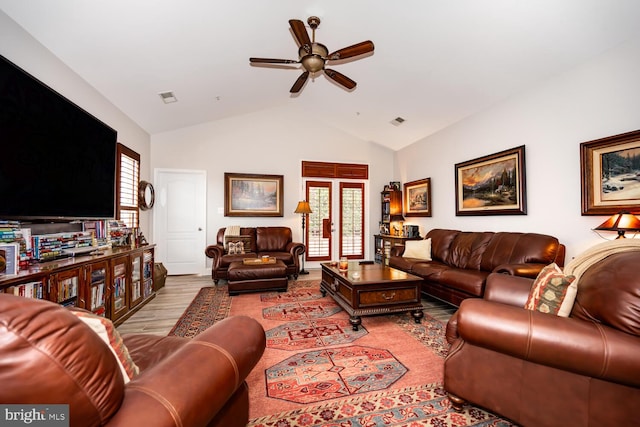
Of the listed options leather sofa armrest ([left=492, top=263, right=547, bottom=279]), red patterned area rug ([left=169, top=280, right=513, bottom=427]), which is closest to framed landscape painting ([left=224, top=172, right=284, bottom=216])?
red patterned area rug ([left=169, top=280, right=513, bottom=427])

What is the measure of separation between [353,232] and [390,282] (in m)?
3.72

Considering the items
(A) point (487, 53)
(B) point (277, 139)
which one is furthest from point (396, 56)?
(B) point (277, 139)

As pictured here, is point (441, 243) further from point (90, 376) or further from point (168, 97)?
point (168, 97)

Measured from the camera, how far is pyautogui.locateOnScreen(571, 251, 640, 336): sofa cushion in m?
1.24

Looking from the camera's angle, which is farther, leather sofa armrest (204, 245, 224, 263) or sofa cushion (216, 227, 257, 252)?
sofa cushion (216, 227, 257, 252)

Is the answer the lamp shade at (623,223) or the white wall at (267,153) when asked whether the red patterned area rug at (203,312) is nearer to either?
the white wall at (267,153)

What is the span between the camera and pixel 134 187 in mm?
4535

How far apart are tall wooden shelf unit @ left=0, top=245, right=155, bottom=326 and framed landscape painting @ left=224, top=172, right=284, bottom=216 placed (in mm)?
2103

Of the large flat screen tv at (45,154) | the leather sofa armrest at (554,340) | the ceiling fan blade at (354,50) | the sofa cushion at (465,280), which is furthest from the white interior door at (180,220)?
the leather sofa armrest at (554,340)

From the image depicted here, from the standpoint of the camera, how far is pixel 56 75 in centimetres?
267

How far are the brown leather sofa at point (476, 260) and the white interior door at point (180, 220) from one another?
387 centimetres

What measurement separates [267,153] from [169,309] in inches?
146

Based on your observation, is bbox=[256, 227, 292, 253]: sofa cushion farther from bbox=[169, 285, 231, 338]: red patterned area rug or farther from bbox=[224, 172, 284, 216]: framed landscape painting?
bbox=[169, 285, 231, 338]: red patterned area rug

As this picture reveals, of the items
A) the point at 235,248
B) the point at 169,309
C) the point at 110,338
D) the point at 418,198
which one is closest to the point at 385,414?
the point at 110,338
